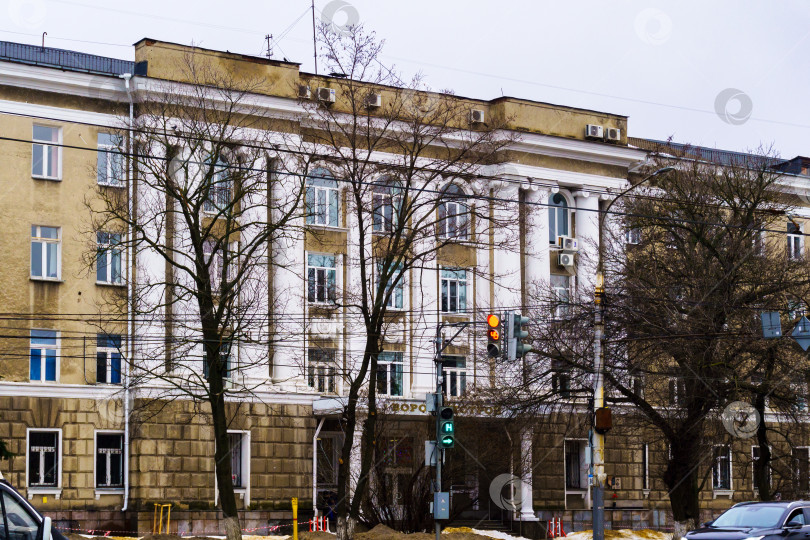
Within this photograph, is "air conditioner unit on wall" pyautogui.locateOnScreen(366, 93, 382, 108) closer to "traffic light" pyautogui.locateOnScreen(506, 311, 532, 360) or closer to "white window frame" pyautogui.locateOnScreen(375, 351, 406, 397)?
"white window frame" pyautogui.locateOnScreen(375, 351, 406, 397)

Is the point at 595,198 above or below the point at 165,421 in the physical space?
above

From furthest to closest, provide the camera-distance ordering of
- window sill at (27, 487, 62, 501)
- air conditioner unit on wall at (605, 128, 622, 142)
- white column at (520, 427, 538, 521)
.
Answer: air conditioner unit on wall at (605, 128, 622, 142), white column at (520, 427, 538, 521), window sill at (27, 487, 62, 501)

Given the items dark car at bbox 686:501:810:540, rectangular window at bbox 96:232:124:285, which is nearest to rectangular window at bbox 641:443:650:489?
rectangular window at bbox 96:232:124:285

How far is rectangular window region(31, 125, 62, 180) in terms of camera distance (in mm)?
41344

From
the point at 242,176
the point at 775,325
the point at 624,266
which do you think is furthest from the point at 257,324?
the point at 775,325

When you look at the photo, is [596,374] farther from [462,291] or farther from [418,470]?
[462,291]

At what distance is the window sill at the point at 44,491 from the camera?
39125mm

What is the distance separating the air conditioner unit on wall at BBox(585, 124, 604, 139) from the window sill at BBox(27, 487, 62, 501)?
2448 centimetres

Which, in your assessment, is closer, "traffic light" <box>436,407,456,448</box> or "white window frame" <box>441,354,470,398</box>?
"traffic light" <box>436,407,456,448</box>

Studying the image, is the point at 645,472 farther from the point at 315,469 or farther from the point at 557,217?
the point at 315,469

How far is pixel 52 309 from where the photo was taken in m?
40.7

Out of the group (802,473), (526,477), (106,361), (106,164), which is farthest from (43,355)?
(802,473)

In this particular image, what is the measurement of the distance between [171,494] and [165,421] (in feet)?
7.68

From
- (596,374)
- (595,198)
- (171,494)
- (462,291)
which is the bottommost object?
(171,494)
